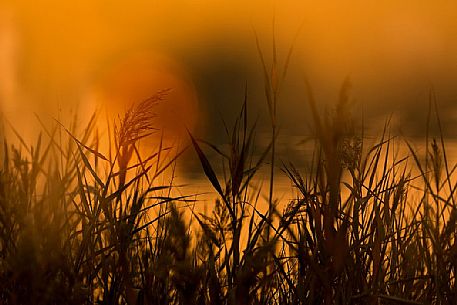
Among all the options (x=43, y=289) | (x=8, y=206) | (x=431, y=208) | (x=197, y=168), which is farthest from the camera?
(x=431, y=208)

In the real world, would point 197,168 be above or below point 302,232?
above

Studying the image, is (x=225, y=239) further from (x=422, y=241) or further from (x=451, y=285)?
(x=422, y=241)

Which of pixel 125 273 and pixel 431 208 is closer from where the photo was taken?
pixel 125 273

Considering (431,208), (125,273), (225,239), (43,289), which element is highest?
(431,208)

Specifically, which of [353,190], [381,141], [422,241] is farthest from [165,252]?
[422,241]

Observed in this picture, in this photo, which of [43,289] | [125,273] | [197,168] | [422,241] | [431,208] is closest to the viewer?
[43,289]

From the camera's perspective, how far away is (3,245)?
6.65 feet

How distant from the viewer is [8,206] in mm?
1995

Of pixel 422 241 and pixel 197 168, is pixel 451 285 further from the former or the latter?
pixel 197 168

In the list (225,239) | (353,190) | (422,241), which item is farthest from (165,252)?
(422,241)

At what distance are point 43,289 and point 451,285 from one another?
125cm

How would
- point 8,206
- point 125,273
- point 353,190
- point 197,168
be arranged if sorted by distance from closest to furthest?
point 125,273 → point 8,206 → point 353,190 → point 197,168

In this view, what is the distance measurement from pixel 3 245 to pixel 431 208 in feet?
4.90

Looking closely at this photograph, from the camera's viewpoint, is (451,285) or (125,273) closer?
(125,273)
